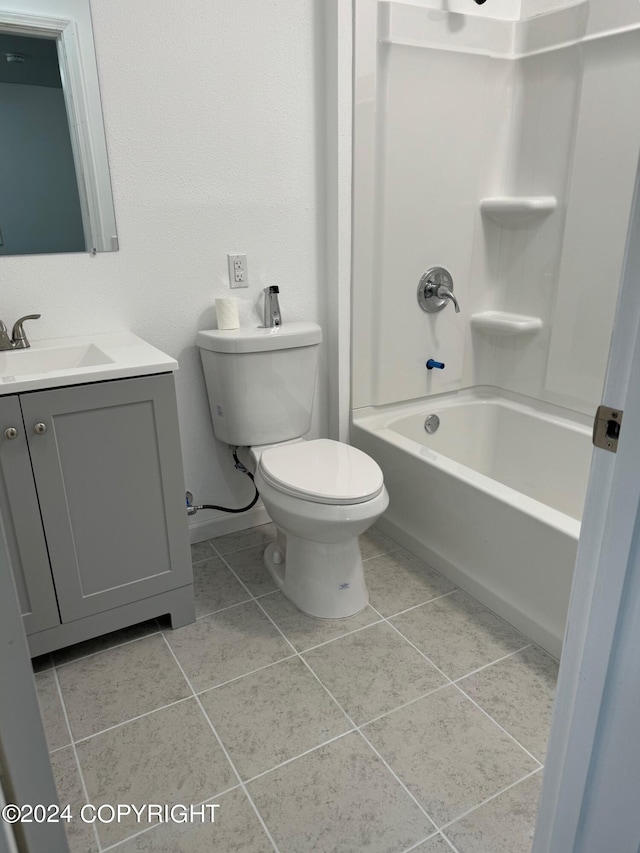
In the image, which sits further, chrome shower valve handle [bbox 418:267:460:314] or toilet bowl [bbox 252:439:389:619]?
chrome shower valve handle [bbox 418:267:460:314]

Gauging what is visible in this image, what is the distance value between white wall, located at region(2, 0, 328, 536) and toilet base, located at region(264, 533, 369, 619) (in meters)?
0.57

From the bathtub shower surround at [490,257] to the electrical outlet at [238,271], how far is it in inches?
16.4

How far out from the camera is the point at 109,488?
66.0 inches

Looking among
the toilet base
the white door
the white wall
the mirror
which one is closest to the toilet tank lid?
the white wall

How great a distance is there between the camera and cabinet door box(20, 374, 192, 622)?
1.57 meters

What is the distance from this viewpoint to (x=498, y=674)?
171cm

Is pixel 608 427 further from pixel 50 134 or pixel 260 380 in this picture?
pixel 50 134

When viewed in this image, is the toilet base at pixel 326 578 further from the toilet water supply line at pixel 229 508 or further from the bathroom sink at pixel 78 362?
the bathroom sink at pixel 78 362

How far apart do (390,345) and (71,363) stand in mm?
1199

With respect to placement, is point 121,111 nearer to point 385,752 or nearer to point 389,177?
point 389,177

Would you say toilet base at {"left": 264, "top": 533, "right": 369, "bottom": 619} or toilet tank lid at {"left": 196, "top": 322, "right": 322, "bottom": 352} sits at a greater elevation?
toilet tank lid at {"left": 196, "top": 322, "right": 322, "bottom": 352}

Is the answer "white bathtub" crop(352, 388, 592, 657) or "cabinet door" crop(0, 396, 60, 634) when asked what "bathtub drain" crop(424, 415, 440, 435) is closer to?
"white bathtub" crop(352, 388, 592, 657)

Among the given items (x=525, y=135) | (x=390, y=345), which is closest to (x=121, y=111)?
(x=390, y=345)

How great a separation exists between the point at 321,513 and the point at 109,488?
0.59m
